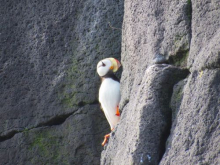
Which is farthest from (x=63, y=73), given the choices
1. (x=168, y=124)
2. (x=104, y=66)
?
(x=168, y=124)

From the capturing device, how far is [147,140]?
344 cm

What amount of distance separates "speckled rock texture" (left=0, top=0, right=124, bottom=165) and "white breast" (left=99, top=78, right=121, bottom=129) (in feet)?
1.27

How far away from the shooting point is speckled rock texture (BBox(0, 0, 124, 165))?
17.7 feet

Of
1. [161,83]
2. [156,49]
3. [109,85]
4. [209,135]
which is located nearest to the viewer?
[209,135]

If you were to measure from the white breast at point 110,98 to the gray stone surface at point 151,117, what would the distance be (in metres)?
1.15

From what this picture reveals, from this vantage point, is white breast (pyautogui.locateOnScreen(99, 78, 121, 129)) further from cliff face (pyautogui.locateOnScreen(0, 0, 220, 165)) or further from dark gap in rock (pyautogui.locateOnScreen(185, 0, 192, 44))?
dark gap in rock (pyautogui.locateOnScreen(185, 0, 192, 44))

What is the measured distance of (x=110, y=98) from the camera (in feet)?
16.1

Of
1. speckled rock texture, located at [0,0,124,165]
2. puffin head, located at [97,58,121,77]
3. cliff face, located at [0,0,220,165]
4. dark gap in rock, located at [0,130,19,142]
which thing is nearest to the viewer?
cliff face, located at [0,0,220,165]

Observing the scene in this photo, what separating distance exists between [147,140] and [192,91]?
394mm

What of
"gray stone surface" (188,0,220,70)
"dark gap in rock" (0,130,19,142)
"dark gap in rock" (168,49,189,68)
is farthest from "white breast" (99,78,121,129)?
"gray stone surface" (188,0,220,70)

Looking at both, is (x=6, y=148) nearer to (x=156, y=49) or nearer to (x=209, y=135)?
(x=156, y=49)

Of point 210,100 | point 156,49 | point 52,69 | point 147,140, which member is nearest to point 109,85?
point 52,69

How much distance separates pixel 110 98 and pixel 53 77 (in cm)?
84

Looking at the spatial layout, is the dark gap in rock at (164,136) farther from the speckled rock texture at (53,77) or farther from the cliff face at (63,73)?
the speckled rock texture at (53,77)
